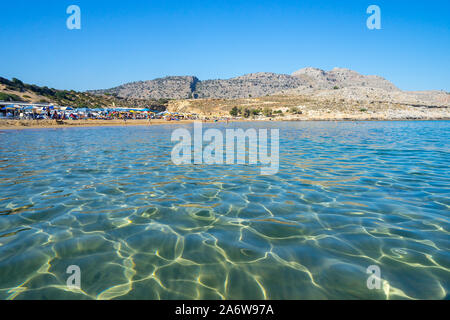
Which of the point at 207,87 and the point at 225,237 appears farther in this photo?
the point at 207,87

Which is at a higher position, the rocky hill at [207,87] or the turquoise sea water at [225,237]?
the rocky hill at [207,87]

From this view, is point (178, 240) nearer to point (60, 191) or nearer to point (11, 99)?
point (60, 191)

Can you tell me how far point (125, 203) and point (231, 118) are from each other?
60.8 m

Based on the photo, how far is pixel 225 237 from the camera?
3602 millimetres

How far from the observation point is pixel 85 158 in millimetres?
10125

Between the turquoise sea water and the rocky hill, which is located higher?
the rocky hill

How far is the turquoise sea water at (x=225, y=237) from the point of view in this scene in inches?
102

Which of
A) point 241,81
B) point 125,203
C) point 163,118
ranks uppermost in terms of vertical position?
point 241,81

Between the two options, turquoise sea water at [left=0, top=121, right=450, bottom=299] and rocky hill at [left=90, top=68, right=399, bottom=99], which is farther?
rocky hill at [left=90, top=68, right=399, bottom=99]

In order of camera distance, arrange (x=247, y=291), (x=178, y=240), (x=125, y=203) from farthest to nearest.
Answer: (x=125, y=203)
(x=178, y=240)
(x=247, y=291)

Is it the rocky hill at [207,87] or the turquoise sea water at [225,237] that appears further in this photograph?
the rocky hill at [207,87]

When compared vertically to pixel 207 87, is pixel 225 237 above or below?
below

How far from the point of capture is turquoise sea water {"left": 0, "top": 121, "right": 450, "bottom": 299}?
2.60 m
